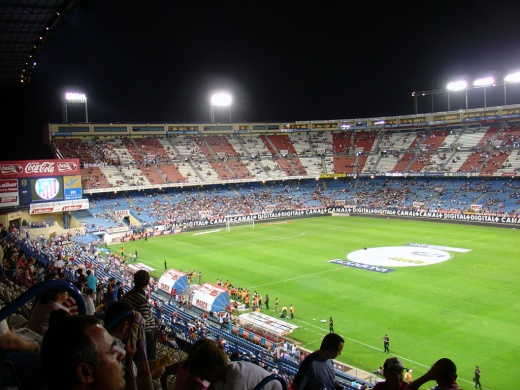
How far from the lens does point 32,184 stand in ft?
155

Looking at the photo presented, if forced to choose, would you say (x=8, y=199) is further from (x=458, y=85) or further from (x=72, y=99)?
(x=458, y=85)

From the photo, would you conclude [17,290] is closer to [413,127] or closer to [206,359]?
[206,359]

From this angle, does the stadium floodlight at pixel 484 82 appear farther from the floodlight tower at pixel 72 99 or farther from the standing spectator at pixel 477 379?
the standing spectator at pixel 477 379

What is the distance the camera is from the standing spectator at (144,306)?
5.39 meters

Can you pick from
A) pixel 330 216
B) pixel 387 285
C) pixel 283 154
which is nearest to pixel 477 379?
pixel 387 285

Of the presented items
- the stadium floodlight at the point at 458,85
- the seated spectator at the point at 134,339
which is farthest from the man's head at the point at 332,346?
the stadium floodlight at the point at 458,85

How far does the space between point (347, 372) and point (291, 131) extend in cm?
7097

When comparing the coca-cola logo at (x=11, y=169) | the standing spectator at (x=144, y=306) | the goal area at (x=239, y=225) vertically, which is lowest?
the goal area at (x=239, y=225)

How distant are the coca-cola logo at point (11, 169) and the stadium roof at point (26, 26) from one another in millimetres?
10328

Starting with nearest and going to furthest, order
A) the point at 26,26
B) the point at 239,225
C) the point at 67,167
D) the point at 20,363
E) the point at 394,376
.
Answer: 1. the point at 20,363
2. the point at 394,376
3. the point at 26,26
4. the point at 67,167
5. the point at 239,225

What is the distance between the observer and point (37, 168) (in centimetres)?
4734

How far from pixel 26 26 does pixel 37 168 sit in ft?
72.3

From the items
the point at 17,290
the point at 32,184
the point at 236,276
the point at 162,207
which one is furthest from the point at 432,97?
the point at 17,290

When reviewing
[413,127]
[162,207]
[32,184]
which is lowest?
[162,207]
